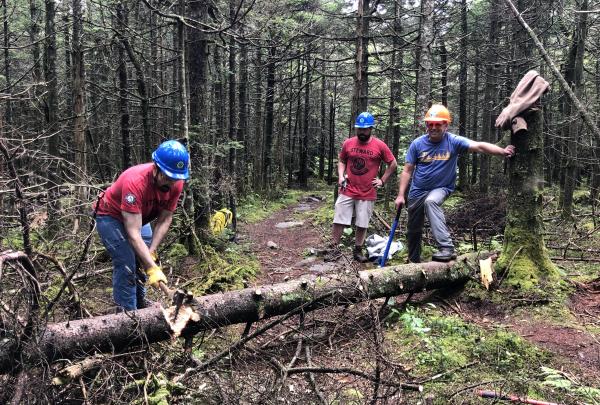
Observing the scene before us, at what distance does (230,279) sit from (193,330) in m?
2.40

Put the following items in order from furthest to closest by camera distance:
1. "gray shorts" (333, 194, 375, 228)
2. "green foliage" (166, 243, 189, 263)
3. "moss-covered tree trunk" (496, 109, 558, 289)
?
1. "gray shorts" (333, 194, 375, 228)
2. "green foliage" (166, 243, 189, 263)
3. "moss-covered tree trunk" (496, 109, 558, 289)

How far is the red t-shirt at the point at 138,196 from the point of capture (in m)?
3.95

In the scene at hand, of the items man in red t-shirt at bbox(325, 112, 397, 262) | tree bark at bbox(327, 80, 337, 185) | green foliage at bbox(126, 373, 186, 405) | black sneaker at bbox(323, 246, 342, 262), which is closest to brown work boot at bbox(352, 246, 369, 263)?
man in red t-shirt at bbox(325, 112, 397, 262)

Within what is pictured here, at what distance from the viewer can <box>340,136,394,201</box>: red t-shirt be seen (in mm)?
6953

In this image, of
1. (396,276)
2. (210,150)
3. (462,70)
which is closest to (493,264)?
(396,276)

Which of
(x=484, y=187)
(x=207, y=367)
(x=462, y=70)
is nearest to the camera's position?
(x=207, y=367)

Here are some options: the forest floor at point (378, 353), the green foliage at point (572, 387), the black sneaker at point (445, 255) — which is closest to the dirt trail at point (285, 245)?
the forest floor at point (378, 353)

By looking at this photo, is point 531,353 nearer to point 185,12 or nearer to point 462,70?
point 185,12

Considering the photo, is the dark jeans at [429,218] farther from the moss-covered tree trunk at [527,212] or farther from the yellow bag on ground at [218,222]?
the yellow bag on ground at [218,222]

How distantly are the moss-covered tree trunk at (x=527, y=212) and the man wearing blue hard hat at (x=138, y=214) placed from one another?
12.5ft

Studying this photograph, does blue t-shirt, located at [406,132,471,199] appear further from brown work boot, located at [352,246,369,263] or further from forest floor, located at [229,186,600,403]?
brown work boot, located at [352,246,369,263]

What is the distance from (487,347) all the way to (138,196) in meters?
3.38

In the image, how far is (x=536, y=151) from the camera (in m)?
5.20

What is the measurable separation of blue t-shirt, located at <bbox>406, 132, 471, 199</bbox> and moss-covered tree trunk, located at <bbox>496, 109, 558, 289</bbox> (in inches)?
25.0
